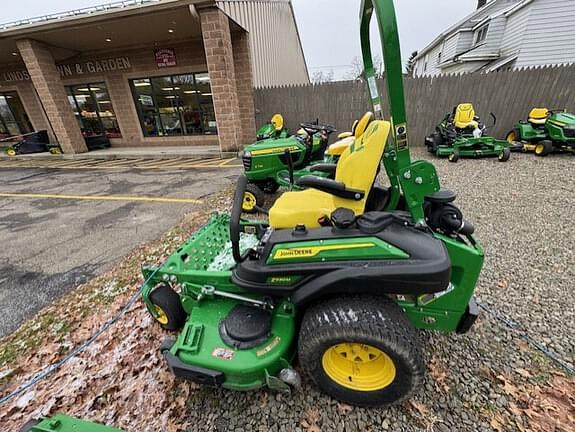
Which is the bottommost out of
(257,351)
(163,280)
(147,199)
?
(147,199)

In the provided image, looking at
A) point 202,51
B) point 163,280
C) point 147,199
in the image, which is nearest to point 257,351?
point 163,280

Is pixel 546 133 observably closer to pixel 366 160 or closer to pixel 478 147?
pixel 478 147

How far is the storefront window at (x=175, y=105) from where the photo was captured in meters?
11.1

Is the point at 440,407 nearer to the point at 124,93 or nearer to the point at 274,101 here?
the point at 274,101

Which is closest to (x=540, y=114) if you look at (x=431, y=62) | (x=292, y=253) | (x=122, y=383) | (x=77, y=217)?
(x=292, y=253)

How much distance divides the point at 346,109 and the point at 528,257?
7602 millimetres

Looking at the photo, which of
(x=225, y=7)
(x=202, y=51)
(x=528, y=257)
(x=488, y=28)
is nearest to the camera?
(x=528, y=257)

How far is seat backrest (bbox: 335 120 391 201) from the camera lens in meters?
1.66

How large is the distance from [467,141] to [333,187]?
264 inches

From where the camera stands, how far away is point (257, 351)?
1.51m

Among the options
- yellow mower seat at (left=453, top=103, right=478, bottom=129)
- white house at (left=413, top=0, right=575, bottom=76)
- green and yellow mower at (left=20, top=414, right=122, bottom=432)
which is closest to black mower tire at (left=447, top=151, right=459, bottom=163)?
yellow mower seat at (left=453, top=103, right=478, bottom=129)

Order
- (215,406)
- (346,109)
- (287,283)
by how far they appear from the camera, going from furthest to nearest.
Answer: (346,109), (215,406), (287,283)

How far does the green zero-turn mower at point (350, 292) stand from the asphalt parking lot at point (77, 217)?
2.31 metres

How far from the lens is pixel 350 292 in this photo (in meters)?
1.42
